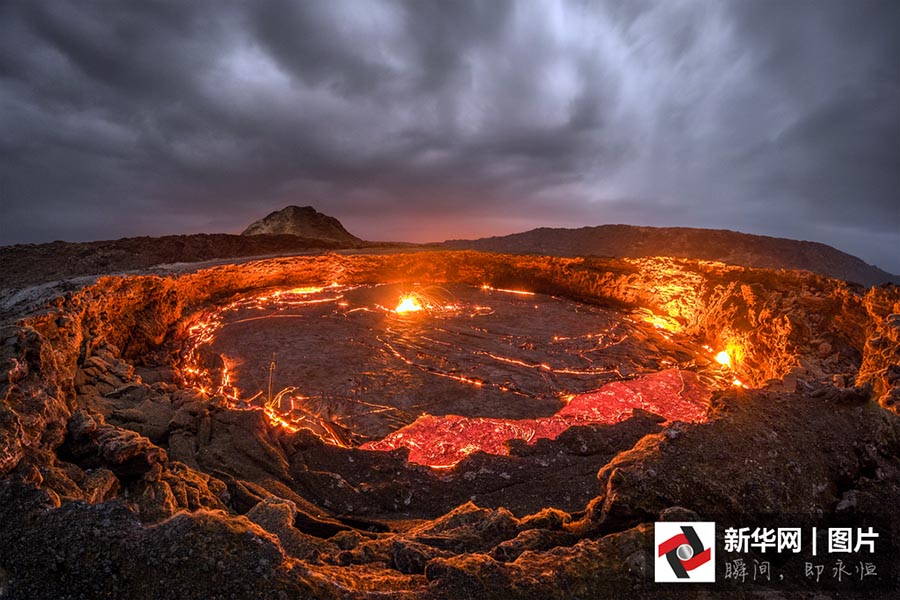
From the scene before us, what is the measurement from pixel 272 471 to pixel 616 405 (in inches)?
230

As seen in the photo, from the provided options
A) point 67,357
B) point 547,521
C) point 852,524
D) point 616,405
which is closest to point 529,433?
point 616,405

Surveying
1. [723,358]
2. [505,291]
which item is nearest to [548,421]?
[723,358]

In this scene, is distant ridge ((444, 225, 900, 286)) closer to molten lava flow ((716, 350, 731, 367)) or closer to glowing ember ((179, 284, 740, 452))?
glowing ember ((179, 284, 740, 452))

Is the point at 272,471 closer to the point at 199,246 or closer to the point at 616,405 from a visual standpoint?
the point at 616,405

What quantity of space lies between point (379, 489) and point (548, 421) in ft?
11.1

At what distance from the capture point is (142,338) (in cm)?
953

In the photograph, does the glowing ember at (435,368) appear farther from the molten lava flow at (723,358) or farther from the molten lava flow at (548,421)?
the molten lava flow at (723,358)

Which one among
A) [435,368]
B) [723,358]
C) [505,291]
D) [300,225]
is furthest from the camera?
[300,225]

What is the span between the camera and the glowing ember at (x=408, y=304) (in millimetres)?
13504


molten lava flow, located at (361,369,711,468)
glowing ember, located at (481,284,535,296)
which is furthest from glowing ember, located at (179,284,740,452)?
glowing ember, located at (481,284,535,296)

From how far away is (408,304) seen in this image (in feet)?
46.2

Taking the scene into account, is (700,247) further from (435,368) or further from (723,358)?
(435,368)

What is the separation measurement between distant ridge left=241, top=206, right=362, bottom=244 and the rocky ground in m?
25.9

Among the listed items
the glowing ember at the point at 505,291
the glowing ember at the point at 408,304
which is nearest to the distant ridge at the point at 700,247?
the glowing ember at the point at 505,291
